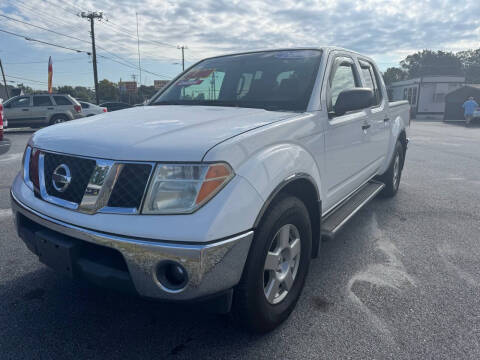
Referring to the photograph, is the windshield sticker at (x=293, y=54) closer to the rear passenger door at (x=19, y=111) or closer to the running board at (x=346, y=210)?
the running board at (x=346, y=210)

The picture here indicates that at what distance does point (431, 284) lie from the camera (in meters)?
2.82

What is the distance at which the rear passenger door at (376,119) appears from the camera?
3787 mm

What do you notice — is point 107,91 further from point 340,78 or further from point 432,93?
point 340,78

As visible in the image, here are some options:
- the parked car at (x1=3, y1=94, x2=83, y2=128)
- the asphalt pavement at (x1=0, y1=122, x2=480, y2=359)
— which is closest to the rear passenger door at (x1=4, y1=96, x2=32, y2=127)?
the parked car at (x1=3, y1=94, x2=83, y2=128)

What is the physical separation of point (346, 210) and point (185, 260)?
2.04 metres

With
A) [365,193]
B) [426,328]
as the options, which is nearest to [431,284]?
[426,328]

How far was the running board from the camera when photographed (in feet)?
9.13

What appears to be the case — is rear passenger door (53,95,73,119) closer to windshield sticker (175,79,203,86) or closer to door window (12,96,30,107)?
door window (12,96,30,107)

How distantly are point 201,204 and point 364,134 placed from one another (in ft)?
7.65

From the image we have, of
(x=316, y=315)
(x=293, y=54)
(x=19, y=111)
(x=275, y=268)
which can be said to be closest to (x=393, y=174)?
(x=293, y=54)

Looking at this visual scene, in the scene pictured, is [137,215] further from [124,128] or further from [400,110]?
[400,110]

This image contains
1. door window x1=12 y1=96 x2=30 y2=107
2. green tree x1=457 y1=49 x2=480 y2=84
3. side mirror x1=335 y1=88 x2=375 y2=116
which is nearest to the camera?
side mirror x1=335 y1=88 x2=375 y2=116

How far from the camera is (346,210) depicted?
3.27 m

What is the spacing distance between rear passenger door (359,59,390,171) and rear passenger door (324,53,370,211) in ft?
0.65
